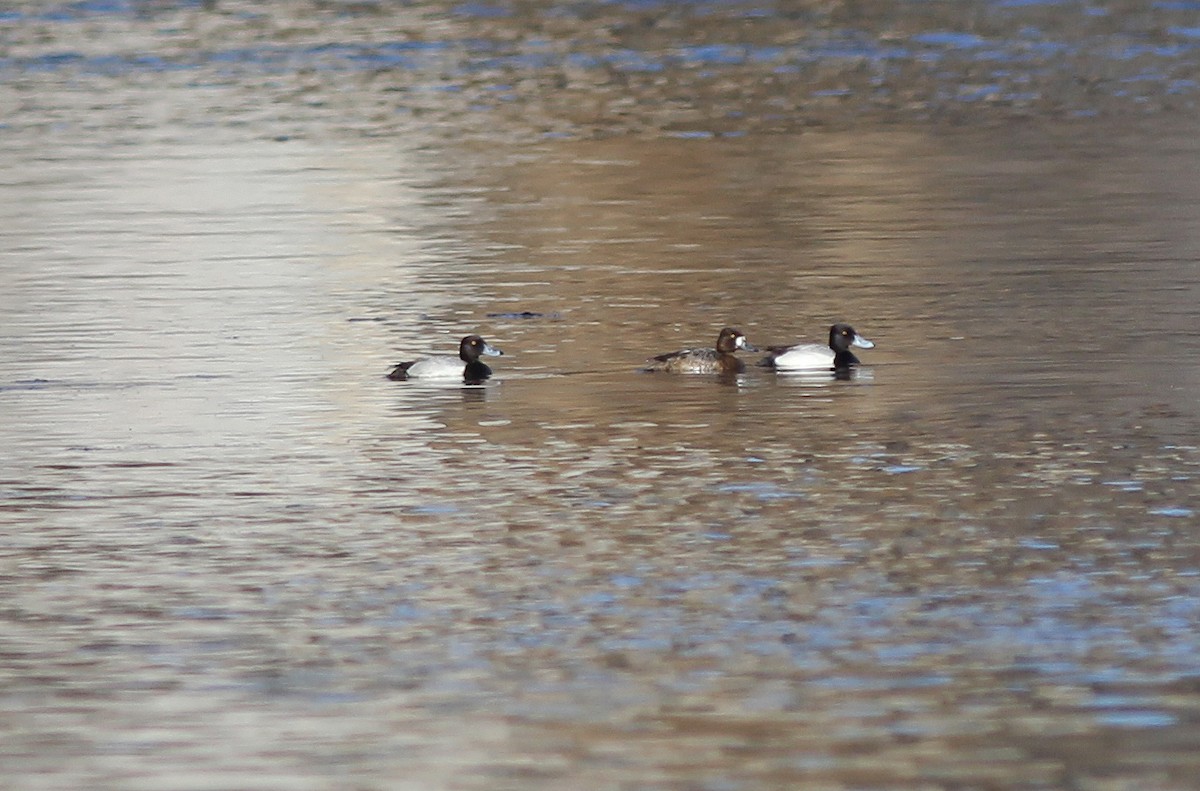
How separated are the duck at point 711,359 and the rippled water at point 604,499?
0.24 metres

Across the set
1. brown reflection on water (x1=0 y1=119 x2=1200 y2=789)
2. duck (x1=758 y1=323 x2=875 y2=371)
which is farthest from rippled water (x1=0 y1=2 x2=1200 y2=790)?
duck (x1=758 y1=323 x2=875 y2=371)

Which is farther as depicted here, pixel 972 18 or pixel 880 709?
pixel 972 18

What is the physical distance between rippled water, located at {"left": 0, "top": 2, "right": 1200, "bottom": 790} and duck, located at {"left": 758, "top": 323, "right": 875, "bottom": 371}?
0.61ft

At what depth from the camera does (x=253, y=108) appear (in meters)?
40.2

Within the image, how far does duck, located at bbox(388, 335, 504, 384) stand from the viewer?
17000mm

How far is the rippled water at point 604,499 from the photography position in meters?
9.37

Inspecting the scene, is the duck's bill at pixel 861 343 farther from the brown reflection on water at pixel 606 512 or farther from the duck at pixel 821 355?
the brown reflection on water at pixel 606 512

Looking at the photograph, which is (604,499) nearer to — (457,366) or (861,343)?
(457,366)

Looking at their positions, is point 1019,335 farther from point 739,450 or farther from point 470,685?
point 470,685

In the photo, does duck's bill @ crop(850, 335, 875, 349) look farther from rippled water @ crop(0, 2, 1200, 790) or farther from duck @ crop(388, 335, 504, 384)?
duck @ crop(388, 335, 504, 384)

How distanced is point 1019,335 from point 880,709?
900cm

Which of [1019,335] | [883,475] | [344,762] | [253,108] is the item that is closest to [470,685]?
[344,762]

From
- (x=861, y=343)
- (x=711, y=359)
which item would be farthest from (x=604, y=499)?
(x=861, y=343)

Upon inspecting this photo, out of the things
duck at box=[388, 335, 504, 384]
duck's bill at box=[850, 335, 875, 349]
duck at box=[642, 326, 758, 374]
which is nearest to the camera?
duck at box=[642, 326, 758, 374]
